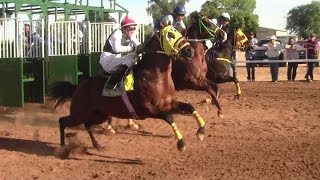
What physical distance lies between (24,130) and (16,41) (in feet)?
7.91

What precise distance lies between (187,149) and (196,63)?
233 cm

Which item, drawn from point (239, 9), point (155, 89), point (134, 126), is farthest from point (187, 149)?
point (239, 9)

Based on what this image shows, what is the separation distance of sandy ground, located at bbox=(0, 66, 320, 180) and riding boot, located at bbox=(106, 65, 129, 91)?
3.91 feet

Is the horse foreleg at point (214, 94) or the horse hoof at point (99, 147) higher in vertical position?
the horse foreleg at point (214, 94)

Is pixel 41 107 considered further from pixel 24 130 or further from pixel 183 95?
pixel 183 95

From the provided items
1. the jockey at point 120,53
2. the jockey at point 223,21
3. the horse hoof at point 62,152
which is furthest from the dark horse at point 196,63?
the horse hoof at point 62,152

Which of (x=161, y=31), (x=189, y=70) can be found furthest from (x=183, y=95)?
(x=161, y=31)

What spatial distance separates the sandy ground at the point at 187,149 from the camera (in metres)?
7.13

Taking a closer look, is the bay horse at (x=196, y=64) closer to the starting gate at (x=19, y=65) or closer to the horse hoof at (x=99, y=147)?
the horse hoof at (x=99, y=147)

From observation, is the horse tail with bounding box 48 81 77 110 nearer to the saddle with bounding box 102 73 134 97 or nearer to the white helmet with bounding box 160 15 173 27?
the saddle with bounding box 102 73 134 97

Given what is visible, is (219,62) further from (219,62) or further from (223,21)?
(223,21)

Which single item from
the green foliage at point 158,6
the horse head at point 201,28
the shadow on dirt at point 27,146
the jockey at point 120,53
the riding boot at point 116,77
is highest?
the green foliage at point 158,6

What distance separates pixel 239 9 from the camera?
290 feet

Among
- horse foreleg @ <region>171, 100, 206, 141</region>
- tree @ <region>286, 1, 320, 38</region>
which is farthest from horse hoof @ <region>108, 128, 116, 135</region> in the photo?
tree @ <region>286, 1, 320, 38</region>
